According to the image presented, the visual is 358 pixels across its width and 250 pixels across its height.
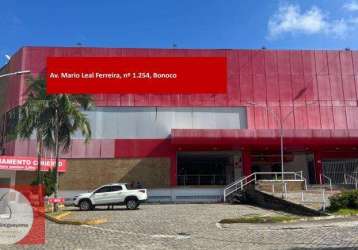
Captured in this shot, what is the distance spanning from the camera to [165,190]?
139 ft

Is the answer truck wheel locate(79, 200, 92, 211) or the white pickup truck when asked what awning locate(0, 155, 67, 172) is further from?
truck wheel locate(79, 200, 92, 211)

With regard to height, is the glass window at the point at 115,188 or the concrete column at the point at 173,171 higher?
the concrete column at the point at 173,171

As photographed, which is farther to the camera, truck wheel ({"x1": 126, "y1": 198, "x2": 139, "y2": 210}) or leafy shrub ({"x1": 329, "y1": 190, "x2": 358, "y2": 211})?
truck wheel ({"x1": 126, "y1": 198, "x2": 139, "y2": 210})

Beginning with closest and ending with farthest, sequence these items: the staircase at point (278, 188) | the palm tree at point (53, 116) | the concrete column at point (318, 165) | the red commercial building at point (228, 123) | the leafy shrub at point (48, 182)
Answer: the palm tree at point (53, 116)
the staircase at point (278, 188)
the leafy shrub at point (48, 182)
the red commercial building at point (228, 123)
the concrete column at point (318, 165)

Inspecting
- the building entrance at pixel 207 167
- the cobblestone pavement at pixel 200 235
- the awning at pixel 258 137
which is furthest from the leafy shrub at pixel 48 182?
the cobblestone pavement at pixel 200 235

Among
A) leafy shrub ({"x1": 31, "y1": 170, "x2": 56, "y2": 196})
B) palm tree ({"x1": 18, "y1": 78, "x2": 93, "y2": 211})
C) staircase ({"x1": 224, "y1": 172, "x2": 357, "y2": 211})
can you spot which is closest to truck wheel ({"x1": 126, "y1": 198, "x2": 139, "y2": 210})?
palm tree ({"x1": 18, "y1": 78, "x2": 93, "y2": 211})

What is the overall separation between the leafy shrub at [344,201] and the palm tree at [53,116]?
55.5 feet

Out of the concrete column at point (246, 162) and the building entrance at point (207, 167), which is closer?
the concrete column at point (246, 162)

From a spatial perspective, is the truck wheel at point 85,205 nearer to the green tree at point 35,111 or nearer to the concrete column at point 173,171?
Answer: the green tree at point 35,111

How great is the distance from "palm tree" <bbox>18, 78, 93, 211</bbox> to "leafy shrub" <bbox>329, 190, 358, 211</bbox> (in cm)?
1692

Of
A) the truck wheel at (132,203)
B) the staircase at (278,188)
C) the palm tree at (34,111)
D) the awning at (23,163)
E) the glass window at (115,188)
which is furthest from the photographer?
the awning at (23,163)

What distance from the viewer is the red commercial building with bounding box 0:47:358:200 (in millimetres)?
43562

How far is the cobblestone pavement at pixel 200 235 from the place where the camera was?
14.0 m

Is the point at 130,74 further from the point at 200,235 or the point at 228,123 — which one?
the point at 228,123
